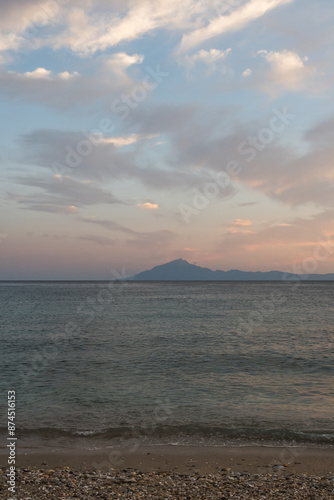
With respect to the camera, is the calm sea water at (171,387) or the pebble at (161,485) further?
the calm sea water at (171,387)

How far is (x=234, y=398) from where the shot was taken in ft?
66.7

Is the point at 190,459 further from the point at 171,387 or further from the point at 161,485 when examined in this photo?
the point at 171,387

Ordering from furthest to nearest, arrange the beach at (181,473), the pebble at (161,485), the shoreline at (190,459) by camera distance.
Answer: the shoreline at (190,459)
the beach at (181,473)
the pebble at (161,485)

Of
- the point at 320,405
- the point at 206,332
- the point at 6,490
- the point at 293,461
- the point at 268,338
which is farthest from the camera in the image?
the point at 206,332

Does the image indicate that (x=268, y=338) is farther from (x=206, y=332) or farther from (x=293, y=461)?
(x=293, y=461)

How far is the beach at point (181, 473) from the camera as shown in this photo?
10.5 meters

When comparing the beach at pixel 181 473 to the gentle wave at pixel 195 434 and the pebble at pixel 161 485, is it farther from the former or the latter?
the gentle wave at pixel 195 434

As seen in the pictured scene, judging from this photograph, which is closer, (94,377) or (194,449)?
(194,449)

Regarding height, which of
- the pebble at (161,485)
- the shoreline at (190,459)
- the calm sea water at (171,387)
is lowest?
the calm sea water at (171,387)

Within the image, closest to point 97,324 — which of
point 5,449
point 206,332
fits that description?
point 206,332

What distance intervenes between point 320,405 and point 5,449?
1410cm

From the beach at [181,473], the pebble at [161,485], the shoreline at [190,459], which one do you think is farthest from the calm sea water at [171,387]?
the pebble at [161,485]

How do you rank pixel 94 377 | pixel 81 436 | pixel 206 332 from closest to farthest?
pixel 81 436 → pixel 94 377 → pixel 206 332

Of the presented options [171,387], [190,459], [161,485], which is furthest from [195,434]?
[171,387]
